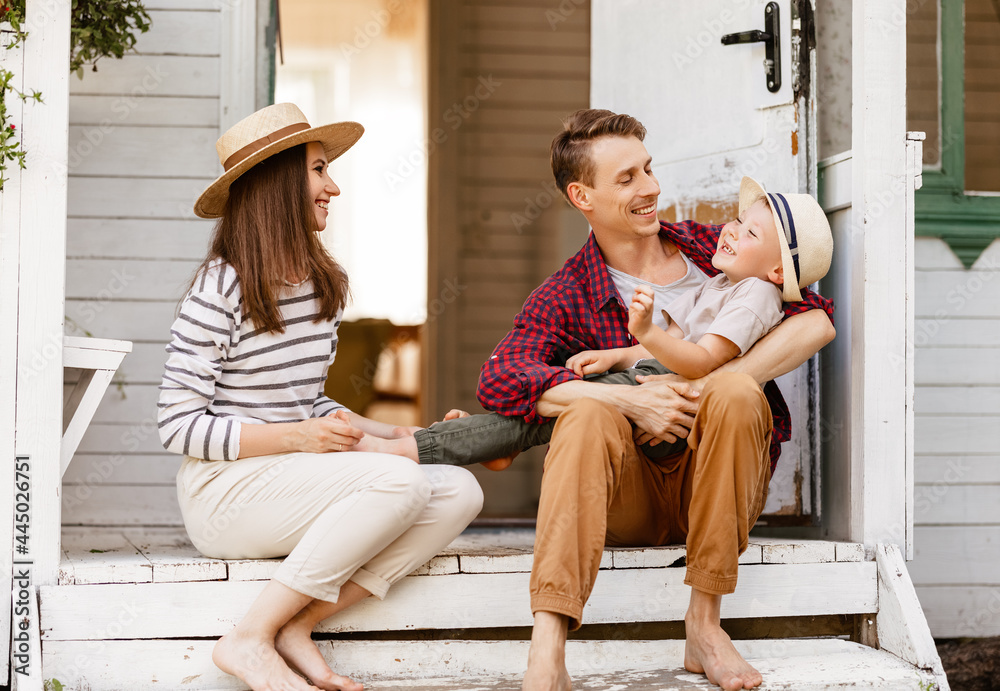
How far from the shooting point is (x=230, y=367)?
201 cm

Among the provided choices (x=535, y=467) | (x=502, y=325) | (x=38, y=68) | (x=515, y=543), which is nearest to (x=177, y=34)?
(x=38, y=68)

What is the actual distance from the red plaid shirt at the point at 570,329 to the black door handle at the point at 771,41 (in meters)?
0.51

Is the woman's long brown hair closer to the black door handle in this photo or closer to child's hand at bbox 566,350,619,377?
child's hand at bbox 566,350,619,377

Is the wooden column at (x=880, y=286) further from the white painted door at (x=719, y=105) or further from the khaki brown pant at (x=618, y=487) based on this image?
the khaki brown pant at (x=618, y=487)

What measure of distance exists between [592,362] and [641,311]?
0.34 meters

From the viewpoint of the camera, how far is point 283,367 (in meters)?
2.05

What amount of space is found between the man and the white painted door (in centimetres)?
39

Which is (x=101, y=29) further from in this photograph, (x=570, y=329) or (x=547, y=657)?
(x=547, y=657)

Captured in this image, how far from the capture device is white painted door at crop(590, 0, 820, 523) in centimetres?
256

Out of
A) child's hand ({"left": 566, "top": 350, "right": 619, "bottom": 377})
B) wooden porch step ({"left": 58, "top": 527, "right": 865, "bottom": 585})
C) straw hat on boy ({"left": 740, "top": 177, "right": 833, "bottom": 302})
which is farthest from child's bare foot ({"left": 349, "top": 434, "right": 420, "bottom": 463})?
straw hat on boy ({"left": 740, "top": 177, "right": 833, "bottom": 302})

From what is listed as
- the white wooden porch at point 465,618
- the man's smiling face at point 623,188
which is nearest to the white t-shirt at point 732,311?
the man's smiling face at point 623,188

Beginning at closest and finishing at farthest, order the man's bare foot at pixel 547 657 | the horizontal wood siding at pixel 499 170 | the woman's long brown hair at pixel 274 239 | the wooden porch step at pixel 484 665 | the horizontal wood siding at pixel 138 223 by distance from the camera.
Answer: the man's bare foot at pixel 547 657 < the wooden porch step at pixel 484 665 < the woman's long brown hair at pixel 274 239 < the horizontal wood siding at pixel 138 223 < the horizontal wood siding at pixel 499 170

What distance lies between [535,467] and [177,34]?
3135mm

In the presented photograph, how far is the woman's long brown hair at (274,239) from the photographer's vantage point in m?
2.01
